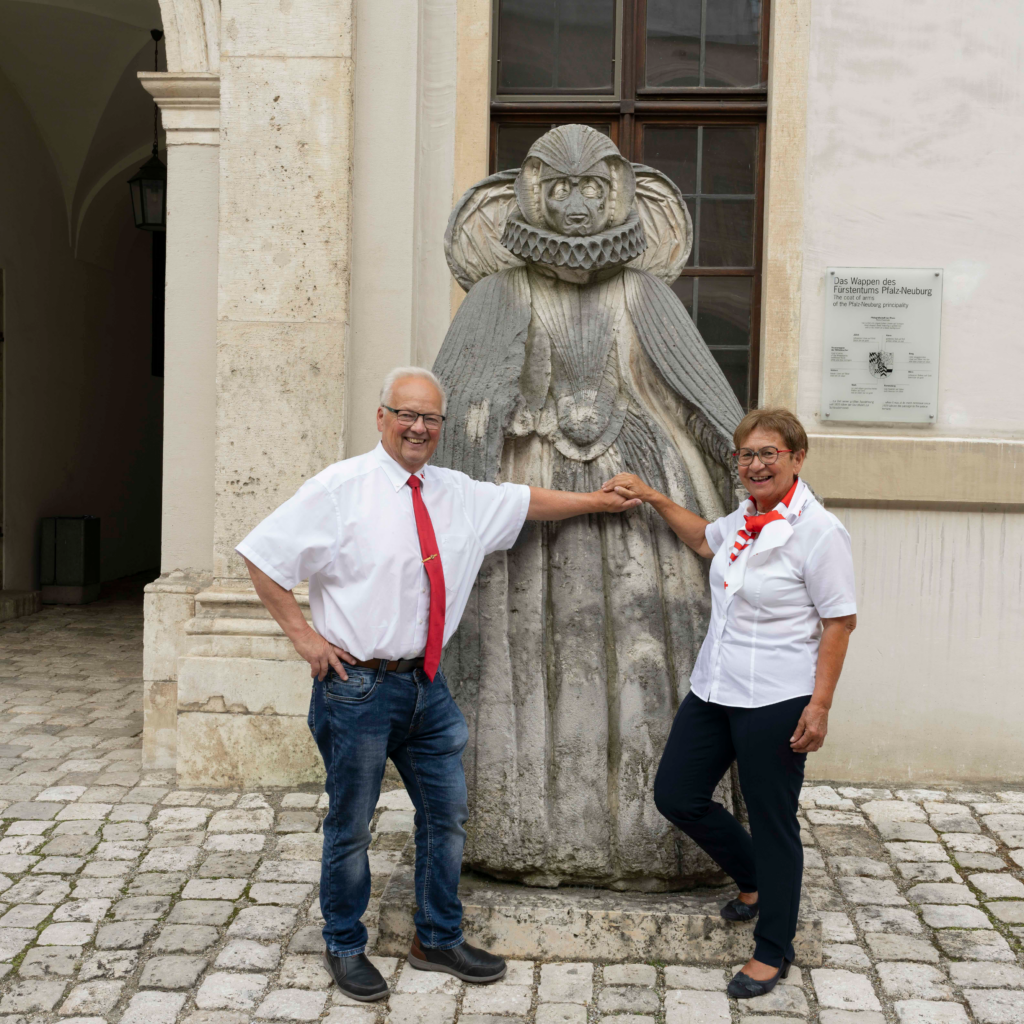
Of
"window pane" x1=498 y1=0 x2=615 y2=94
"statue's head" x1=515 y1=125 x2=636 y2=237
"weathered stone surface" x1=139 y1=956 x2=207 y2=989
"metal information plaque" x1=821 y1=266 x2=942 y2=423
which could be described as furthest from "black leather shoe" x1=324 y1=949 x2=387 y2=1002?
"window pane" x1=498 y1=0 x2=615 y2=94

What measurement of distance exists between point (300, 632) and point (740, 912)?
1.54 meters

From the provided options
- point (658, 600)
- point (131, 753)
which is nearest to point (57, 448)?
point (131, 753)

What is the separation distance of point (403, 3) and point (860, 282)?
2.50 metres

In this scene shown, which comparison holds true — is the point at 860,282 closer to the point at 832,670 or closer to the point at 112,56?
the point at 832,670

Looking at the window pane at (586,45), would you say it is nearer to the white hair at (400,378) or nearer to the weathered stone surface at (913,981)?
the white hair at (400,378)

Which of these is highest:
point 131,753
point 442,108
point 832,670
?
point 442,108

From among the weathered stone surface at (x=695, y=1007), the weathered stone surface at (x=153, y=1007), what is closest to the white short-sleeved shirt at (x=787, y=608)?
the weathered stone surface at (x=695, y=1007)

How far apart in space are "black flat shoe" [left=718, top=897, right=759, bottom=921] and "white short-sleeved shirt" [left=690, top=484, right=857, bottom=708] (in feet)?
2.35

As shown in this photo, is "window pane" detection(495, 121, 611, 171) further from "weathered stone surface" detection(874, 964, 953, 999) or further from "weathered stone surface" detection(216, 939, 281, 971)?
"weathered stone surface" detection(874, 964, 953, 999)

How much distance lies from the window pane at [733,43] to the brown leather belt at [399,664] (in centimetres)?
389

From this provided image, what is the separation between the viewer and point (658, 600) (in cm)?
342

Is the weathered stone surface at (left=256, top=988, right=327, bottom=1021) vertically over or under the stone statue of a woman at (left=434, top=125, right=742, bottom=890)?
under

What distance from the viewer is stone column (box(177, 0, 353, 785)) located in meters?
5.09

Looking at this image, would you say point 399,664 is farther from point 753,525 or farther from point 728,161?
point 728,161
